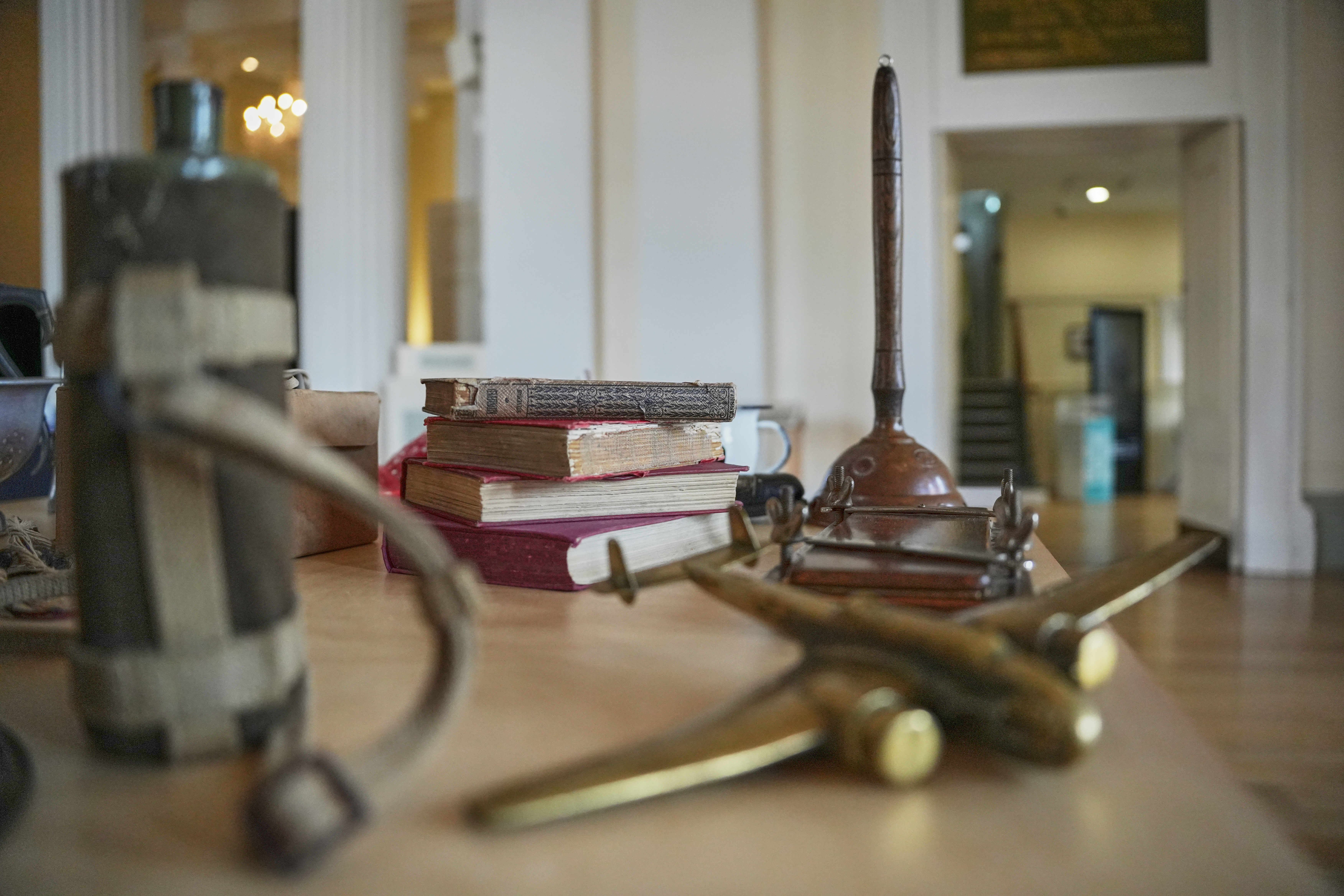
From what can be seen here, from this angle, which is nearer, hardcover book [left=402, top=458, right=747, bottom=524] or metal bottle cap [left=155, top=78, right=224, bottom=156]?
metal bottle cap [left=155, top=78, right=224, bottom=156]

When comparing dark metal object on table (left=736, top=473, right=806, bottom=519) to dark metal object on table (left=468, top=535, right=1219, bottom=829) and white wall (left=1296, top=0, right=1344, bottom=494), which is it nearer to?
dark metal object on table (left=468, top=535, right=1219, bottom=829)

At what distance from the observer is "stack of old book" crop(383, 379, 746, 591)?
2.10 ft

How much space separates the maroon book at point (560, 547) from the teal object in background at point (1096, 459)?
801 centimetres

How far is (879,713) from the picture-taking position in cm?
28

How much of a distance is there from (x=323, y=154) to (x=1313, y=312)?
3890 millimetres

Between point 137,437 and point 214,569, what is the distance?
5 centimetres

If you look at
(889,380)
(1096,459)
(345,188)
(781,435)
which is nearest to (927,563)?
(889,380)

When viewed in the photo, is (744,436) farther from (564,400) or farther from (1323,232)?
(1323,232)

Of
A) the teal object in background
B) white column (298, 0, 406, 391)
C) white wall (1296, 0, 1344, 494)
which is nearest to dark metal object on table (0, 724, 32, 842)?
white column (298, 0, 406, 391)

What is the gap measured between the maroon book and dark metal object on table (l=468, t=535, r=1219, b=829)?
0.96 ft

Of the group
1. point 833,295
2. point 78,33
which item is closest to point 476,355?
point 833,295

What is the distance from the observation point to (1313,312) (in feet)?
12.1

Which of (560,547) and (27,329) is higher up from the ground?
(27,329)

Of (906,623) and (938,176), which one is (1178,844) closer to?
(906,623)
